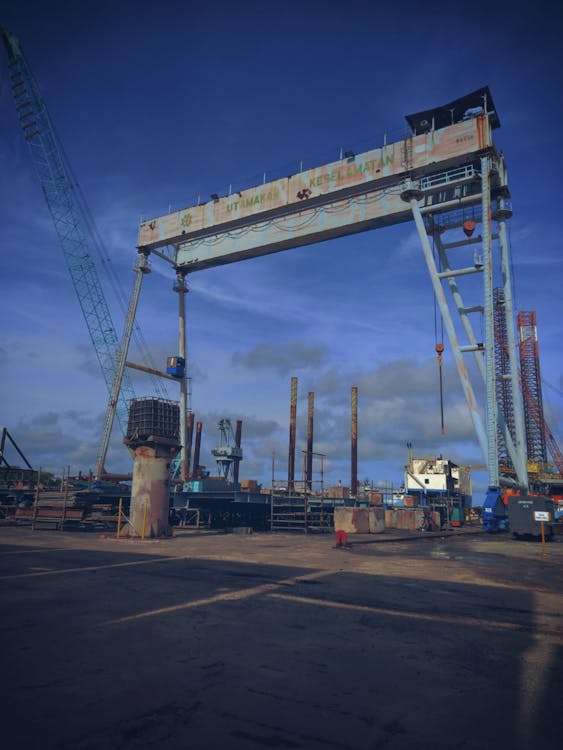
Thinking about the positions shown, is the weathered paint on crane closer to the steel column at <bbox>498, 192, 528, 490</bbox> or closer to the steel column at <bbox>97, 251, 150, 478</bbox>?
the steel column at <bbox>97, 251, 150, 478</bbox>

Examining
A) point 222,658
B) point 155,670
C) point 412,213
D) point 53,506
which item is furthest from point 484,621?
point 53,506

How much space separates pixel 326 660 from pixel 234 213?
39.6m

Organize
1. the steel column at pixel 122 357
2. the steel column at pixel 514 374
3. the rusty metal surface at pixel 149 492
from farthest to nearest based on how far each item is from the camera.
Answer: the steel column at pixel 122 357, the steel column at pixel 514 374, the rusty metal surface at pixel 149 492

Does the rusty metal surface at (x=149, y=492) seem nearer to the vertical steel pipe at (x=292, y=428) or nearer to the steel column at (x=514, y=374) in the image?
the steel column at (x=514, y=374)

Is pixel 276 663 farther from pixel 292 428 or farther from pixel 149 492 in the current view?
pixel 292 428

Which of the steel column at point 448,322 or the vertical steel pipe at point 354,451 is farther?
the vertical steel pipe at point 354,451

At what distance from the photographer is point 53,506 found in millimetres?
37562

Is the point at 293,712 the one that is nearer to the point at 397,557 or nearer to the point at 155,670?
the point at 155,670

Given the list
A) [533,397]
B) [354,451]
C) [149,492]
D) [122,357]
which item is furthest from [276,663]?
[533,397]

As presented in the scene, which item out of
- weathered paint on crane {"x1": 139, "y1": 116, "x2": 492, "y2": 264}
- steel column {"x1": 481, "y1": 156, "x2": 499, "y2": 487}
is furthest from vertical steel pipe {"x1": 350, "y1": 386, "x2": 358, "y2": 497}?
steel column {"x1": 481, "y1": 156, "x2": 499, "y2": 487}

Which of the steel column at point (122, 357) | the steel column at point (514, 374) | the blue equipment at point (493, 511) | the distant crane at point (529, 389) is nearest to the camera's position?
the blue equipment at point (493, 511)

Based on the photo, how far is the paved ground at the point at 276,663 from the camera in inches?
162

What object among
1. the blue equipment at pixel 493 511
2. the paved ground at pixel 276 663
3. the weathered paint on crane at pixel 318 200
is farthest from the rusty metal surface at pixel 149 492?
the weathered paint on crane at pixel 318 200

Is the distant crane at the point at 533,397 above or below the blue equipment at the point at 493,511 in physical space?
above
